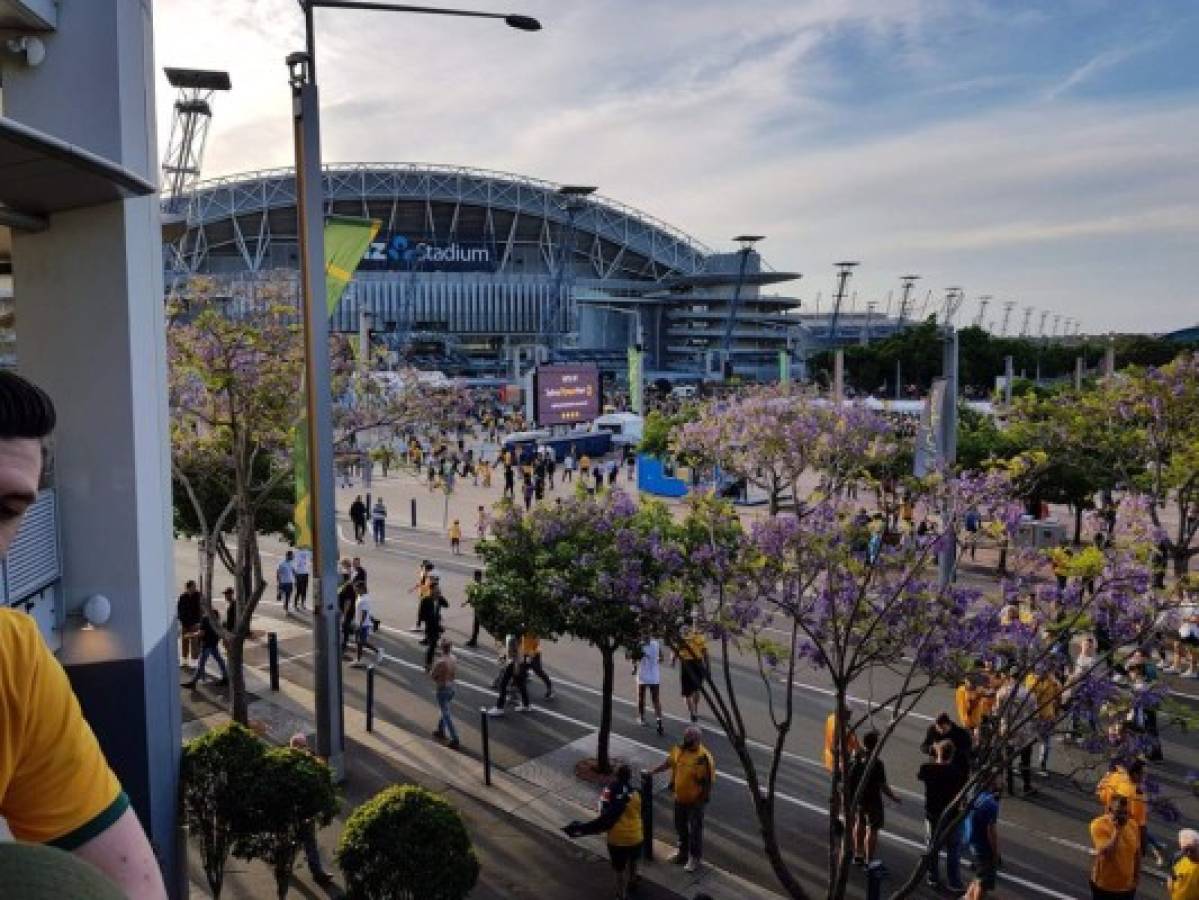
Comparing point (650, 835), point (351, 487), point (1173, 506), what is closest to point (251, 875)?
point (650, 835)

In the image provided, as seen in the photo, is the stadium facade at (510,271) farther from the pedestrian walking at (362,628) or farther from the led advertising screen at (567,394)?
the pedestrian walking at (362,628)

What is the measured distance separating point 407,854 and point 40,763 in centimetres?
539

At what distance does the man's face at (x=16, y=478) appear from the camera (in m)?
1.48

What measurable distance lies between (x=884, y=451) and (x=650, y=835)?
37.4 feet

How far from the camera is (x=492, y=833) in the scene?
9375 millimetres

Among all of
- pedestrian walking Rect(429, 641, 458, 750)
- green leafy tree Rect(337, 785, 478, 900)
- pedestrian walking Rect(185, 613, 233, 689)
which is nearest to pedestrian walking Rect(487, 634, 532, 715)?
pedestrian walking Rect(429, 641, 458, 750)

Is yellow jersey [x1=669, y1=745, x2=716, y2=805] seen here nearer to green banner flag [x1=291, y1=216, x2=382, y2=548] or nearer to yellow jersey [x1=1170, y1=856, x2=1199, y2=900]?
yellow jersey [x1=1170, y1=856, x2=1199, y2=900]

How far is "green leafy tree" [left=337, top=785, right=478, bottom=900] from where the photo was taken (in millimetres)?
6414

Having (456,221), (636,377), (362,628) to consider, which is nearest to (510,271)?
(456,221)

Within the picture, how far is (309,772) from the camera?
738 centimetres

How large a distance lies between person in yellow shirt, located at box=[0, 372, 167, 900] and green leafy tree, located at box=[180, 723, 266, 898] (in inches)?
247

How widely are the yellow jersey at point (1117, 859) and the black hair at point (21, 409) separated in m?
8.11

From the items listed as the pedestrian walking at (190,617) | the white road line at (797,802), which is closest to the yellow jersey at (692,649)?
the white road line at (797,802)

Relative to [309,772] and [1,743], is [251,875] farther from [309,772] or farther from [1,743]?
[1,743]
